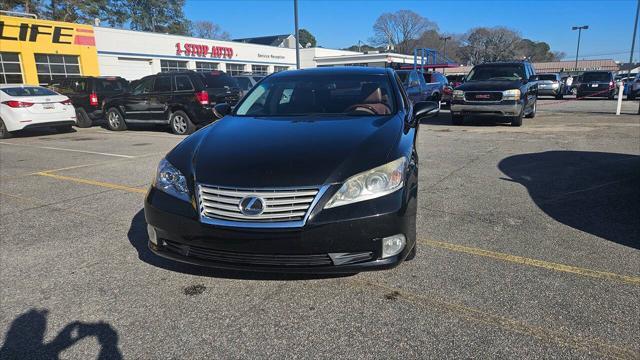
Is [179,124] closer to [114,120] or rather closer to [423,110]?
[114,120]

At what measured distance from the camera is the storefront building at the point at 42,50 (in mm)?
20375

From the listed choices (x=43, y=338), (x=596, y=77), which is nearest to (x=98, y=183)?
(x=43, y=338)

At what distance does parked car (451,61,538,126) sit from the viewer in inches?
447

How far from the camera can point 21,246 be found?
3959 millimetres

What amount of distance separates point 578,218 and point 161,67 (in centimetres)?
3057

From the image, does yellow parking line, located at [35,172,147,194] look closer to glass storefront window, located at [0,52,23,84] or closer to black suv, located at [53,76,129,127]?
black suv, located at [53,76,129,127]

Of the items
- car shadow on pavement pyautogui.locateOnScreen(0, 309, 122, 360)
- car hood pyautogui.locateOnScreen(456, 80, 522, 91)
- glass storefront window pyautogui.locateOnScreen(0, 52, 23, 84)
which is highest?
glass storefront window pyautogui.locateOnScreen(0, 52, 23, 84)

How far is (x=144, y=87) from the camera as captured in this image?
1269 centimetres

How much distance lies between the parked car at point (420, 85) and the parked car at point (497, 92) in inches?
68.8

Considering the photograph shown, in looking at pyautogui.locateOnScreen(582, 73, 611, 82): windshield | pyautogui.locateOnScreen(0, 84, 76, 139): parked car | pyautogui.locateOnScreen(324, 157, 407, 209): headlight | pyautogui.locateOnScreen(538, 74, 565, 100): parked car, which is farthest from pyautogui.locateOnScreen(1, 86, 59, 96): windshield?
pyautogui.locateOnScreen(582, 73, 611, 82): windshield

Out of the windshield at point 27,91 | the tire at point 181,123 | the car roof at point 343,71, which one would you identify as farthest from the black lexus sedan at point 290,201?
the windshield at point 27,91

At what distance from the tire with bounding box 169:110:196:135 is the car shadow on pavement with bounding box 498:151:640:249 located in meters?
8.40

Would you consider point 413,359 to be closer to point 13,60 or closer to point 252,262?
point 252,262

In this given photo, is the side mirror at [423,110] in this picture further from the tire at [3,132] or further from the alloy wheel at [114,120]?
the tire at [3,132]
